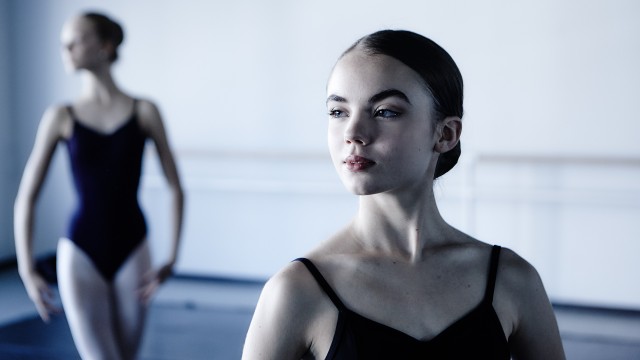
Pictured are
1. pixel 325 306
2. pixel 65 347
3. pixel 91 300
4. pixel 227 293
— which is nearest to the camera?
pixel 325 306

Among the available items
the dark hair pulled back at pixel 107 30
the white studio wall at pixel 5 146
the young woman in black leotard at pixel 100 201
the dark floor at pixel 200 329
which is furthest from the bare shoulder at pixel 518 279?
the white studio wall at pixel 5 146

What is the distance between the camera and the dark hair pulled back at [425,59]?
843mm

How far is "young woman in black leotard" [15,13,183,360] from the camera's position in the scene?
6.96 ft

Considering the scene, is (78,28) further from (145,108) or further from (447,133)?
(447,133)

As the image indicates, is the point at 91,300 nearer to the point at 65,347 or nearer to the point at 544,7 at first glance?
the point at 65,347

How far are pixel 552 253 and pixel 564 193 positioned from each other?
37 centimetres

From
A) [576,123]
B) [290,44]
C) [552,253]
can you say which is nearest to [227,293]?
[290,44]

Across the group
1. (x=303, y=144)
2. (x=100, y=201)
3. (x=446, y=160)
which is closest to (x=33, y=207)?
(x=100, y=201)

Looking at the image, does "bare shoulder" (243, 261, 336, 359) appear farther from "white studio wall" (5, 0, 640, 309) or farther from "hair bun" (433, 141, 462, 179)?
"white studio wall" (5, 0, 640, 309)

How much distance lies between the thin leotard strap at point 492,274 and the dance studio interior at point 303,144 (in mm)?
2702

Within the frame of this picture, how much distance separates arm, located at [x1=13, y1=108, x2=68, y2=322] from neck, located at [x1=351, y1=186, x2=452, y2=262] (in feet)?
4.65

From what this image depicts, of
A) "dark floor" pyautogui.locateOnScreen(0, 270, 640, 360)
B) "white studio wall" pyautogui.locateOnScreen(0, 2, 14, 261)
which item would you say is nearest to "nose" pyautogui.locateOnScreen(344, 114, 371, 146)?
"dark floor" pyautogui.locateOnScreen(0, 270, 640, 360)

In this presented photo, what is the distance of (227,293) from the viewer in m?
4.79

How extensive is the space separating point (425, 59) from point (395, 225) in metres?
0.21
